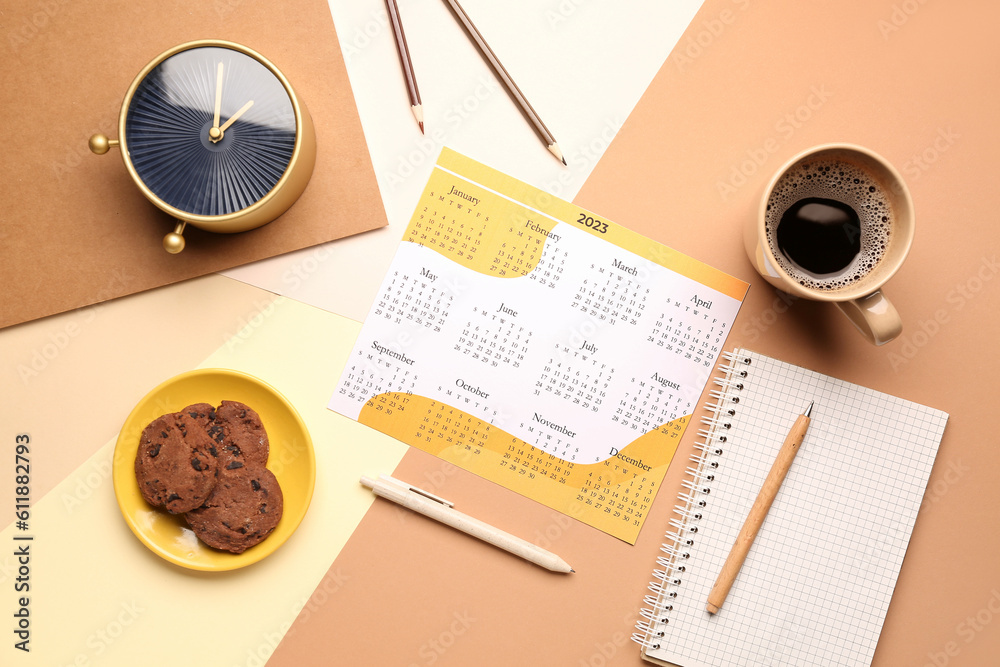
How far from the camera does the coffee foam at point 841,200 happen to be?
920 millimetres

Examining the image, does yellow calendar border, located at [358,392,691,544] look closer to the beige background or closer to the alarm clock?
the beige background

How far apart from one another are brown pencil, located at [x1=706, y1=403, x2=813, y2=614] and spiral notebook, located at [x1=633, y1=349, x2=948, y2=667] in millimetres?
16

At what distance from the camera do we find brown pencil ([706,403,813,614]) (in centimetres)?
98

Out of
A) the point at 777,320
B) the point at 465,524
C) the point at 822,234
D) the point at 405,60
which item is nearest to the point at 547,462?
the point at 465,524

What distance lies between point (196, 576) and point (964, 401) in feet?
4.33

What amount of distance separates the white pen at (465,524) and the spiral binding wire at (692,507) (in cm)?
15

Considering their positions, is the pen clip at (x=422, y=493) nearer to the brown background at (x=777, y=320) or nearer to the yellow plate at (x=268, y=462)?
the brown background at (x=777, y=320)

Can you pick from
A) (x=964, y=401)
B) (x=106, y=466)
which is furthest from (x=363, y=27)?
(x=964, y=401)

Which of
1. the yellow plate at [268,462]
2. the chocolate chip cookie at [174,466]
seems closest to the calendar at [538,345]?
the yellow plate at [268,462]

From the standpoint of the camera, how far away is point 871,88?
102 centimetres

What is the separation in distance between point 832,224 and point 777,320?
0.18 m

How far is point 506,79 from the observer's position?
101 centimetres

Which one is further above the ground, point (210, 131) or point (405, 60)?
point (405, 60)

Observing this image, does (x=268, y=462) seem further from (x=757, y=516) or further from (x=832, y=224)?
(x=832, y=224)
